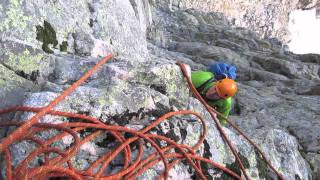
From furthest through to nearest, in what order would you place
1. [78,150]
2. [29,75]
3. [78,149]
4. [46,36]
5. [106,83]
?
[46,36]
[29,75]
[106,83]
[78,150]
[78,149]

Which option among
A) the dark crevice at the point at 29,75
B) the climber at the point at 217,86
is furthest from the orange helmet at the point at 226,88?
the dark crevice at the point at 29,75

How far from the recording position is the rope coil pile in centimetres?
454

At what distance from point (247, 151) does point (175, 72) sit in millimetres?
1604

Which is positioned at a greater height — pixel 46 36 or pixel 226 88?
pixel 46 36

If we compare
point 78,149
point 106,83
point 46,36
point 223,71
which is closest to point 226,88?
point 223,71

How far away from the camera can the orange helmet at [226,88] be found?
7.53 meters

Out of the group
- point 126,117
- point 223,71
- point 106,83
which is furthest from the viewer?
point 223,71

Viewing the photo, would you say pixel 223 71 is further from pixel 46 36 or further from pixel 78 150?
pixel 78 150

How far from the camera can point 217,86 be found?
25.1ft

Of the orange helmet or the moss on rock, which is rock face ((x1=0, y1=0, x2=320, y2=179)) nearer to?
the moss on rock

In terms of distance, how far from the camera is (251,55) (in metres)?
31.6

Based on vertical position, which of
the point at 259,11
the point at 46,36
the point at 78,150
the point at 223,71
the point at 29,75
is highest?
the point at 46,36

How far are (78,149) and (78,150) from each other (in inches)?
6.1

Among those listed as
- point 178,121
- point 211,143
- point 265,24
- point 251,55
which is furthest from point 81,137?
point 265,24
